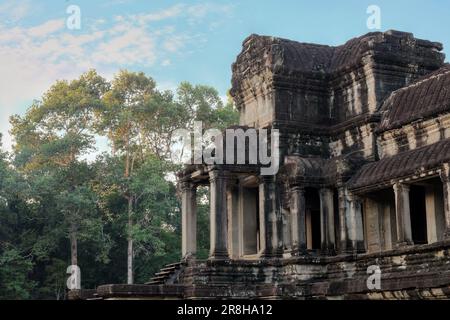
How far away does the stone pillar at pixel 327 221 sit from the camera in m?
17.9

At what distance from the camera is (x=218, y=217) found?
57.9ft

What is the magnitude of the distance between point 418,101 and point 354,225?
11.0ft

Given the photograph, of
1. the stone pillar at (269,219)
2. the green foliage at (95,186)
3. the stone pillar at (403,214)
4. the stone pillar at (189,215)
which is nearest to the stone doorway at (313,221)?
the stone pillar at (269,219)

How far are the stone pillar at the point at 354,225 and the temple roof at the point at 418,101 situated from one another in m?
1.96

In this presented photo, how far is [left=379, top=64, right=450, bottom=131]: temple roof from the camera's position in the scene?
53.3ft

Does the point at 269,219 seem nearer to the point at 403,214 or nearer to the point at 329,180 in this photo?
the point at 329,180

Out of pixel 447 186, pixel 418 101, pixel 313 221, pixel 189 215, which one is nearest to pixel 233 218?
pixel 189 215

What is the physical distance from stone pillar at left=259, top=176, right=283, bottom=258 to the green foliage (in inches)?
611

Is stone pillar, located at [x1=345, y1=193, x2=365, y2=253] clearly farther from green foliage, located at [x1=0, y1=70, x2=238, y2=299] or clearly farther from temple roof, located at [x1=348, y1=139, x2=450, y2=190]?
green foliage, located at [x1=0, y1=70, x2=238, y2=299]

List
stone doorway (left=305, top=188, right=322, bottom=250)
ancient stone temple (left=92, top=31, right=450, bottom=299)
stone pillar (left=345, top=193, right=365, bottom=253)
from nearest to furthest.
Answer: ancient stone temple (left=92, top=31, right=450, bottom=299) → stone pillar (left=345, top=193, right=365, bottom=253) → stone doorway (left=305, top=188, right=322, bottom=250)

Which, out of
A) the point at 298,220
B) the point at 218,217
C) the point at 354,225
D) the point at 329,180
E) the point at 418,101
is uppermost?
the point at 418,101

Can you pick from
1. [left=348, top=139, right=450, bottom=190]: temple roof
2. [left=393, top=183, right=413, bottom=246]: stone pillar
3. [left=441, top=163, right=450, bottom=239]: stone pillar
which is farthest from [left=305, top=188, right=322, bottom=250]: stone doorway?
[left=441, top=163, right=450, bottom=239]: stone pillar
